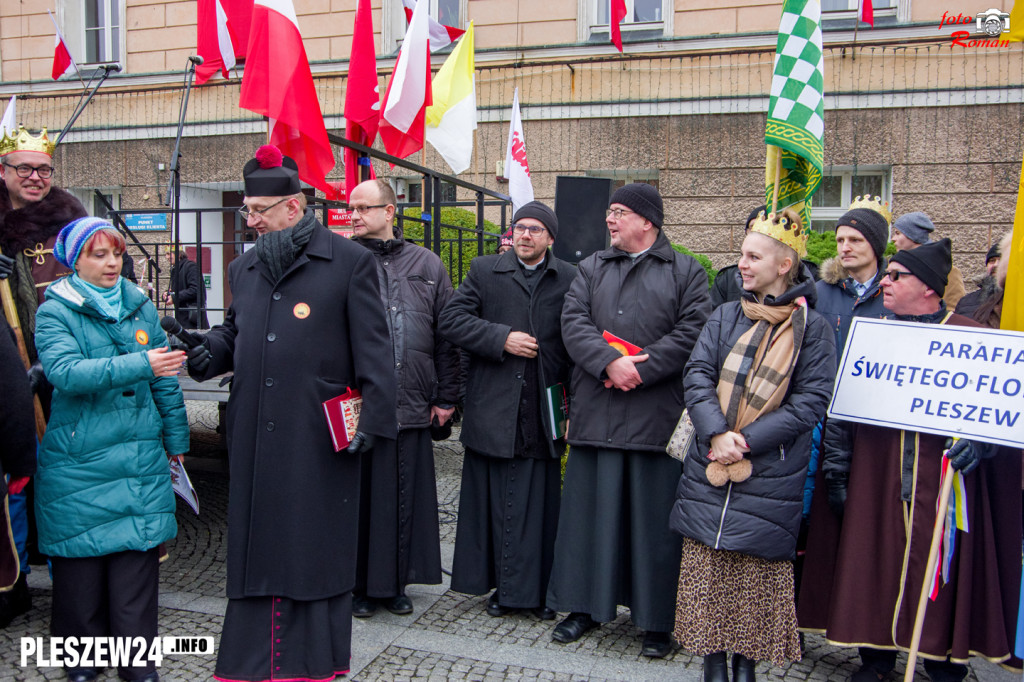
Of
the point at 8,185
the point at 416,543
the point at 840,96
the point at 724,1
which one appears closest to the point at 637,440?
the point at 416,543

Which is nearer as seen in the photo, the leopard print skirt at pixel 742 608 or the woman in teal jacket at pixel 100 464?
the leopard print skirt at pixel 742 608

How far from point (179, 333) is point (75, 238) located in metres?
0.59

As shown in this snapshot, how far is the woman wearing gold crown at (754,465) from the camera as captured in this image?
3.24m

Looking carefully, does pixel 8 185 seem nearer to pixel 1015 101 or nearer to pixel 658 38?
pixel 658 38

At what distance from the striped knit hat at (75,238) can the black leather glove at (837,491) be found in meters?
3.24

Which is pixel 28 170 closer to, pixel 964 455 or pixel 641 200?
pixel 641 200

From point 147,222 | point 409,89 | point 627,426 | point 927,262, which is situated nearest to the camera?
point 927,262

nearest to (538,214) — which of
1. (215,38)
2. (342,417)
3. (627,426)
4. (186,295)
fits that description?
(627,426)

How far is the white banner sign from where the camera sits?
313 centimetres

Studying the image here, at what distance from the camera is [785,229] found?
Answer: 3430 millimetres

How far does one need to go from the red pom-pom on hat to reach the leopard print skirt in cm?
231

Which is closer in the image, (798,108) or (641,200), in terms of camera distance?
(641,200)

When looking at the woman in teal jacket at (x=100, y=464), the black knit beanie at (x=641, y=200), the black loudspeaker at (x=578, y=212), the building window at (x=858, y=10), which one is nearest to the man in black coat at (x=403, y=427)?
the woman in teal jacket at (x=100, y=464)

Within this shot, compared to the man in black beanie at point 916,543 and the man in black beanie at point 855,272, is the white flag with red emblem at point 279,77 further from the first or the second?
the man in black beanie at point 916,543
